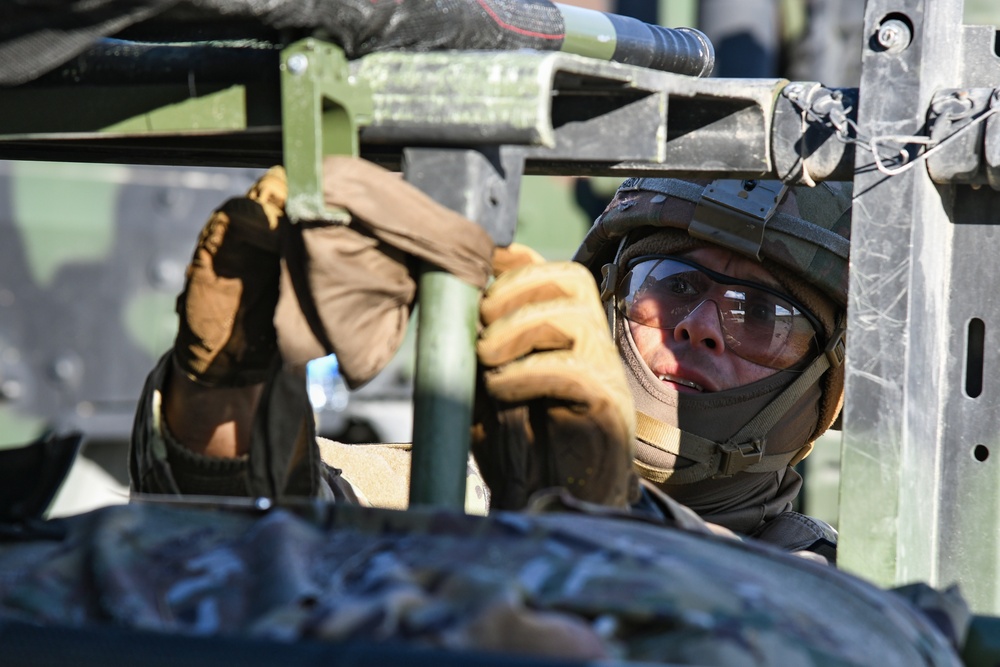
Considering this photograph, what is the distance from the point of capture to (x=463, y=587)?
42.0 inches

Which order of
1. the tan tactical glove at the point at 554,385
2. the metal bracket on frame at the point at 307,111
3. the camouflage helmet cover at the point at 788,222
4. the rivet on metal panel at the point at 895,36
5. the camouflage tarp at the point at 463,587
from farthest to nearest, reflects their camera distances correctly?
the camouflage helmet cover at the point at 788,222 < the rivet on metal panel at the point at 895,36 < the tan tactical glove at the point at 554,385 < the metal bracket on frame at the point at 307,111 < the camouflage tarp at the point at 463,587

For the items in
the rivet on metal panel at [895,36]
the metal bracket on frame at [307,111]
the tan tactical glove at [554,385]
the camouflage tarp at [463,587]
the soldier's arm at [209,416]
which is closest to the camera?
the camouflage tarp at [463,587]

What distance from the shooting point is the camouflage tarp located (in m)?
1.03

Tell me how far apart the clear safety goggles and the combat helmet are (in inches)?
1.3

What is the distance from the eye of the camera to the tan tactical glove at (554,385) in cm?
159

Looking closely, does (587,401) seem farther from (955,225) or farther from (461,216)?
(955,225)

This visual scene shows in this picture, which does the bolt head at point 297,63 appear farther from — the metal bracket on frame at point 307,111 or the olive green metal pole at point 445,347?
the olive green metal pole at point 445,347

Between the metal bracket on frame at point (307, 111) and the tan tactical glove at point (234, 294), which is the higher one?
the metal bracket on frame at point (307, 111)

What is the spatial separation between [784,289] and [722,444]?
1.22 feet

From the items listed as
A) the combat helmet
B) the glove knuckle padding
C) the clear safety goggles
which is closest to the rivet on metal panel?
the glove knuckle padding

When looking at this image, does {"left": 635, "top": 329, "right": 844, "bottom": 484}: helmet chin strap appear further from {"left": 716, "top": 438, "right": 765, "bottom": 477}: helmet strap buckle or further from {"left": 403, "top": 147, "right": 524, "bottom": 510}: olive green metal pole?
{"left": 403, "top": 147, "right": 524, "bottom": 510}: olive green metal pole

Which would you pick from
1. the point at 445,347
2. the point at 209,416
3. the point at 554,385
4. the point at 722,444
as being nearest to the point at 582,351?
the point at 554,385

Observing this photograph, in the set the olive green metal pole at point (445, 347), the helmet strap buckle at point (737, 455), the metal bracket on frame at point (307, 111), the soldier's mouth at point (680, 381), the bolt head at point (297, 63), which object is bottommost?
the helmet strap buckle at point (737, 455)

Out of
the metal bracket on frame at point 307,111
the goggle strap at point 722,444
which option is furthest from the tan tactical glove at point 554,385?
the goggle strap at point 722,444
